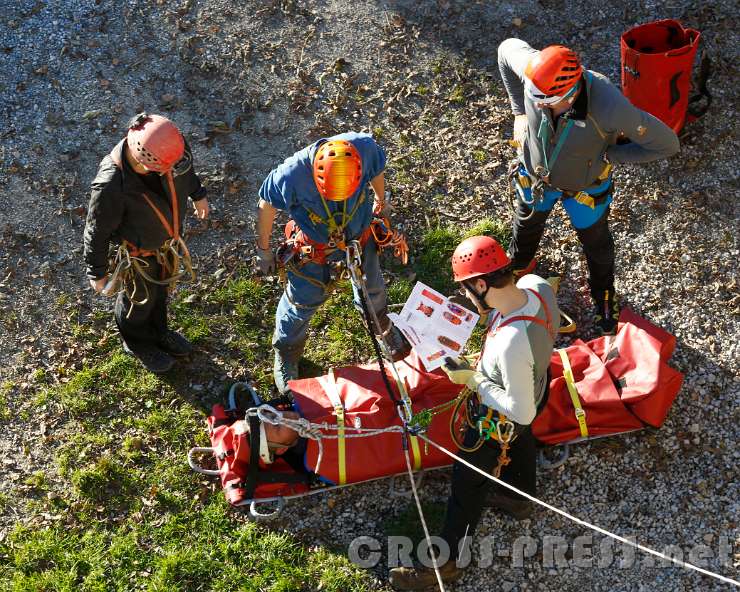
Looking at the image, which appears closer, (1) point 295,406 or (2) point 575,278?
(1) point 295,406

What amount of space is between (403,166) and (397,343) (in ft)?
6.83

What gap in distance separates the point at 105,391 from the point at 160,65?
3779 mm

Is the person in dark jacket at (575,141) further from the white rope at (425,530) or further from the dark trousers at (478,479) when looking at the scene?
the white rope at (425,530)

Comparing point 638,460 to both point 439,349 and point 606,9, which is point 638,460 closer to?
point 439,349

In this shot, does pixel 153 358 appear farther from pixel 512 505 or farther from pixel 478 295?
pixel 478 295

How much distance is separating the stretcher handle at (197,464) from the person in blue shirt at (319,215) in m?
0.75

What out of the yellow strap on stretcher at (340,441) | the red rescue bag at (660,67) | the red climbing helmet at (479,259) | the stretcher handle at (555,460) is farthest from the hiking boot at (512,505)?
the red rescue bag at (660,67)

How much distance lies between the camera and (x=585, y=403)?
579 centimetres

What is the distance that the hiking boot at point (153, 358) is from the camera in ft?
21.7

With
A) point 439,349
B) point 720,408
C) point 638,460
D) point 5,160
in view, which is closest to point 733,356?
point 720,408

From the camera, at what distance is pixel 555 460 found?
593cm

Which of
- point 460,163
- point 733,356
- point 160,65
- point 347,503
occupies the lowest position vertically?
point 347,503

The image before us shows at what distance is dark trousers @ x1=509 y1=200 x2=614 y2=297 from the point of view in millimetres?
6109

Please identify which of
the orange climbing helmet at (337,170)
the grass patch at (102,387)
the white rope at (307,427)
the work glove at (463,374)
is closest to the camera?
the work glove at (463,374)
